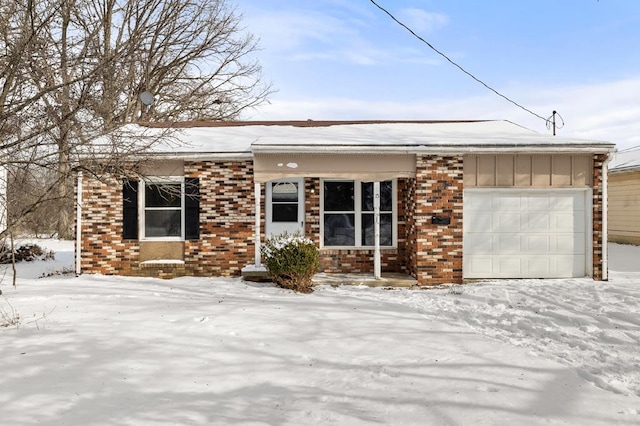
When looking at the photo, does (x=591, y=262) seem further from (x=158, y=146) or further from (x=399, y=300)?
(x=158, y=146)

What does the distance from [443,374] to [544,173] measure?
7.18 m

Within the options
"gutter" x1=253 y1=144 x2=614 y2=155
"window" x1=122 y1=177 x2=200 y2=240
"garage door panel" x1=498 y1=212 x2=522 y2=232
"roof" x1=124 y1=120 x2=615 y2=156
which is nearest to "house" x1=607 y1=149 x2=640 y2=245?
"roof" x1=124 y1=120 x2=615 y2=156

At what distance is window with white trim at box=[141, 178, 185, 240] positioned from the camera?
1049cm

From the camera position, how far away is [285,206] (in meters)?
10.8

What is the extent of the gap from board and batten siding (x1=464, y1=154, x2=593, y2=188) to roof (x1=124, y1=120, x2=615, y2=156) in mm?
341

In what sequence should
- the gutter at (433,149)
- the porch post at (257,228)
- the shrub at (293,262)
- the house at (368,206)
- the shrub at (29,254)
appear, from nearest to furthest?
1. the shrub at (293,262)
2. the gutter at (433,149)
3. the house at (368,206)
4. the porch post at (257,228)
5. the shrub at (29,254)

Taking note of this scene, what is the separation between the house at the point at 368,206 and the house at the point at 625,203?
1009cm

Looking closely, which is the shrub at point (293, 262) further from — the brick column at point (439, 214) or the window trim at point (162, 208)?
the window trim at point (162, 208)

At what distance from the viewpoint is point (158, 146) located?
10.3 meters

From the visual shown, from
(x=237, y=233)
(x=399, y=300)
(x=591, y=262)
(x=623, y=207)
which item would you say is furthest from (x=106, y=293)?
(x=623, y=207)

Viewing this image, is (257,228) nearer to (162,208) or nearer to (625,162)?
(162,208)

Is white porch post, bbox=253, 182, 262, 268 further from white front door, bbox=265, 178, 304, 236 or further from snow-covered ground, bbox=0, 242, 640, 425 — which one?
snow-covered ground, bbox=0, 242, 640, 425

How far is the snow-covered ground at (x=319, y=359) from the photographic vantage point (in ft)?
11.3

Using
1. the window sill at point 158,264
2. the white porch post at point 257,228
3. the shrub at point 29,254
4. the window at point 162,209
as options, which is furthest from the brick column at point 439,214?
the shrub at point 29,254
